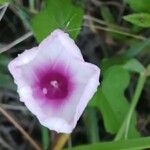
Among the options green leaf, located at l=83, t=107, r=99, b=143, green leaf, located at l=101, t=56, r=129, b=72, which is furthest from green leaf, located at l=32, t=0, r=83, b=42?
green leaf, located at l=83, t=107, r=99, b=143

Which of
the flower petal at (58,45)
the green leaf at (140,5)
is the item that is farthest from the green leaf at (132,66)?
the flower petal at (58,45)

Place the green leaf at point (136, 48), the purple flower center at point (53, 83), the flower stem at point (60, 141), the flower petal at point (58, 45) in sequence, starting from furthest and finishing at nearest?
1. the green leaf at point (136, 48)
2. the flower stem at point (60, 141)
3. the purple flower center at point (53, 83)
4. the flower petal at point (58, 45)

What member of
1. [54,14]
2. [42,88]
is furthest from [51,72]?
[54,14]

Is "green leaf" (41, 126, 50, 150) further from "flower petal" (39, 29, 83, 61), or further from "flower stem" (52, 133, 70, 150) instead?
"flower petal" (39, 29, 83, 61)

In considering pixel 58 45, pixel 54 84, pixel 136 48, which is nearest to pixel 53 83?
pixel 54 84

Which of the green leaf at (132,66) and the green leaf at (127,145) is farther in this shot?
the green leaf at (132,66)

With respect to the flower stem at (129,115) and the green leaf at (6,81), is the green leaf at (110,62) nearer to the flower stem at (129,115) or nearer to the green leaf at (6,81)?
the flower stem at (129,115)
